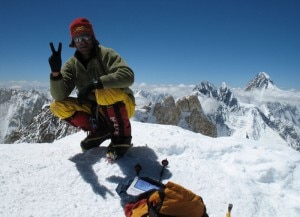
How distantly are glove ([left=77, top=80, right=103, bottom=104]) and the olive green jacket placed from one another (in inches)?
3.5

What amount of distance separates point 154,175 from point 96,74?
7.55 feet

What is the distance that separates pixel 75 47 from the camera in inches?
251

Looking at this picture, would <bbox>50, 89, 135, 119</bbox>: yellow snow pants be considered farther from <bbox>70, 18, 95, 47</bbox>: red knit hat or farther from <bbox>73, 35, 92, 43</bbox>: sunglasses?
<bbox>70, 18, 95, 47</bbox>: red knit hat

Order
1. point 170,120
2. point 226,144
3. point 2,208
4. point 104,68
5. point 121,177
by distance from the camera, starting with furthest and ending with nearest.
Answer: point 170,120 < point 226,144 < point 104,68 < point 121,177 < point 2,208

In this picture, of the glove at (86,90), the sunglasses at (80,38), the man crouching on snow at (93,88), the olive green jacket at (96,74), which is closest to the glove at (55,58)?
the man crouching on snow at (93,88)

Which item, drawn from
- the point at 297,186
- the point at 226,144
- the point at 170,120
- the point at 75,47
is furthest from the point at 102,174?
the point at 170,120

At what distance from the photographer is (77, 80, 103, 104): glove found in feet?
18.9

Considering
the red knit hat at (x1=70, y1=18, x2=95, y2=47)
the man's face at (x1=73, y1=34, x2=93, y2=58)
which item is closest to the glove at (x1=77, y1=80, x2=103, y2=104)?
the man's face at (x1=73, y1=34, x2=93, y2=58)

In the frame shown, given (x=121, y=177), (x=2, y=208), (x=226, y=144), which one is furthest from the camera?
(x=226, y=144)

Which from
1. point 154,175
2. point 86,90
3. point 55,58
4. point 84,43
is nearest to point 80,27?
point 84,43

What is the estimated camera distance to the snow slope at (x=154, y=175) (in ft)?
16.3

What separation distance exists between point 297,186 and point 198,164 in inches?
76.6

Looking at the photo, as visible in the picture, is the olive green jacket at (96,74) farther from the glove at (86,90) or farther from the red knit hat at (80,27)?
the red knit hat at (80,27)

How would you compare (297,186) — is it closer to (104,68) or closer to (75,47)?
(104,68)
